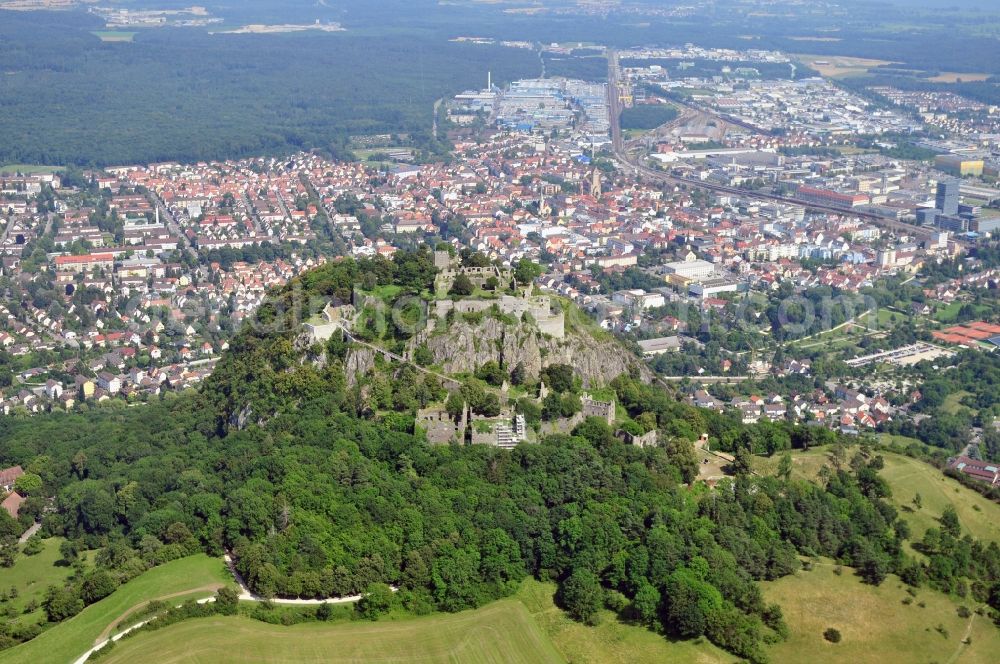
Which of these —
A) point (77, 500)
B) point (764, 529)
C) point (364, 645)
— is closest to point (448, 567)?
point (364, 645)

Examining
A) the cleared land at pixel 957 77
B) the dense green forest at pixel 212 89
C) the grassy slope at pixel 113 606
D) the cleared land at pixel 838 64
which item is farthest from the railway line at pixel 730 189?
the grassy slope at pixel 113 606

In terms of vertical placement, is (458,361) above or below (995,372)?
above

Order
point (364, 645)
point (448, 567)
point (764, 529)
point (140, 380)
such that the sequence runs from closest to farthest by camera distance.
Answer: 1. point (364, 645)
2. point (448, 567)
3. point (764, 529)
4. point (140, 380)

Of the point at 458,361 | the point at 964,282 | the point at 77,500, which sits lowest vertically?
the point at 964,282

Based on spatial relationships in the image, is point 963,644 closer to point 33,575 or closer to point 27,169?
point 33,575

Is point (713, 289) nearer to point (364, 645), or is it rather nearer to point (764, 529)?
point (764, 529)

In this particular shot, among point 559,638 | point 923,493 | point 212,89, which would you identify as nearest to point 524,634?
point 559,638
